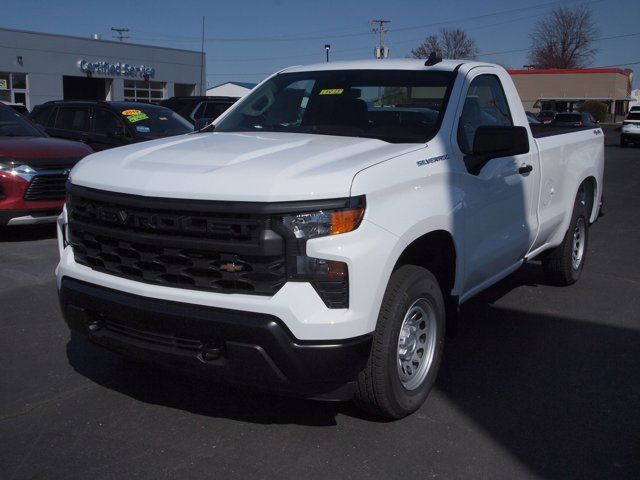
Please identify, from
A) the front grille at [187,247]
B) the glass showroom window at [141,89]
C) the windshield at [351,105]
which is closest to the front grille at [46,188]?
the windshield at [351,105]

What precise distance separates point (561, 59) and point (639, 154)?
68.3m

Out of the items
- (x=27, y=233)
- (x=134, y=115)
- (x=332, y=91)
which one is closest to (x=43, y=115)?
(x=134, y=115)

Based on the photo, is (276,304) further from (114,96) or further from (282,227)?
(114,96)

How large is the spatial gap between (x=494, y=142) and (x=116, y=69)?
4308 cm

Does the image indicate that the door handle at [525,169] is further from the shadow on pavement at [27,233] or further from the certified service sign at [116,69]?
the certified service sign at [116,69]

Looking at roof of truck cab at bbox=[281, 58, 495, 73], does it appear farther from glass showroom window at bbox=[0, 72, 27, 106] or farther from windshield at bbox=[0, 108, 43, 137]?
glass showroom window at bbox=[0, 72, 27, 106]

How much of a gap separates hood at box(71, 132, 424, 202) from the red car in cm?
467

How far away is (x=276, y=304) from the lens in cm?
312

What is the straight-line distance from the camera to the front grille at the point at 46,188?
8.20 metres

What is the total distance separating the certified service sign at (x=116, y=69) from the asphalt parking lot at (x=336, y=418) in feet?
130

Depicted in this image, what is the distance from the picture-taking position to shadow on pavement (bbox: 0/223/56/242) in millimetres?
8734

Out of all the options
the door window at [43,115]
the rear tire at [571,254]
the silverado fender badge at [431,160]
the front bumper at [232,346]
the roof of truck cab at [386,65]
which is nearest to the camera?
the front bumper at [232,346]

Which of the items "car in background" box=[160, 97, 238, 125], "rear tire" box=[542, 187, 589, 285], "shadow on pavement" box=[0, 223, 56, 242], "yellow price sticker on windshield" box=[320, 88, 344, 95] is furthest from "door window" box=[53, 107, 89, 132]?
"rear tire" box=[542, 187, 589, 285]

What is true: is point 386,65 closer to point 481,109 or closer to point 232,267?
point 481,109
